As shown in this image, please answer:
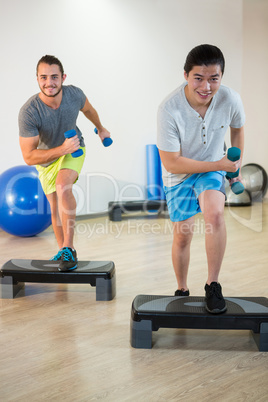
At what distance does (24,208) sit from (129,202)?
4.61ft

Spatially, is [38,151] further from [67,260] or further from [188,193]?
[188,193]

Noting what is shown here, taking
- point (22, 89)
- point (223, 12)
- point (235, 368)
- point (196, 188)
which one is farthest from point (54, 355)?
point (223, 12)

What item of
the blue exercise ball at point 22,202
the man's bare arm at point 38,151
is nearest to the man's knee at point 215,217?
the man's bare arm at point 38,151

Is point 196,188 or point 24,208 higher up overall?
point 196,188

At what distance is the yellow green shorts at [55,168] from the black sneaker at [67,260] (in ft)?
1.51

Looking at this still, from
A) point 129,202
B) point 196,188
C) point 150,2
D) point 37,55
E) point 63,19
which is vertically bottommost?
point 129,202

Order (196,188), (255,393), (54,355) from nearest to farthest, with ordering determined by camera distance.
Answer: (255,393)
(54,355)
(196,188)

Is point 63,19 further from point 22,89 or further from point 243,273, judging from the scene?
point 243,273

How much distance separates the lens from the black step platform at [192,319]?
1.92 m

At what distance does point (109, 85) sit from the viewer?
494 centimetres

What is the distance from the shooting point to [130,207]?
16.1 feet

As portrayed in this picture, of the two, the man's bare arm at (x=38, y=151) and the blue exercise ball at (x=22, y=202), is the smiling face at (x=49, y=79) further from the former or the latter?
the blue exercise ball at (x=22, y=202)

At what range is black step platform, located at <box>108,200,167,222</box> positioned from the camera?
487cm

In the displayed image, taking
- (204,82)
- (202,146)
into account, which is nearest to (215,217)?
(202,146)
